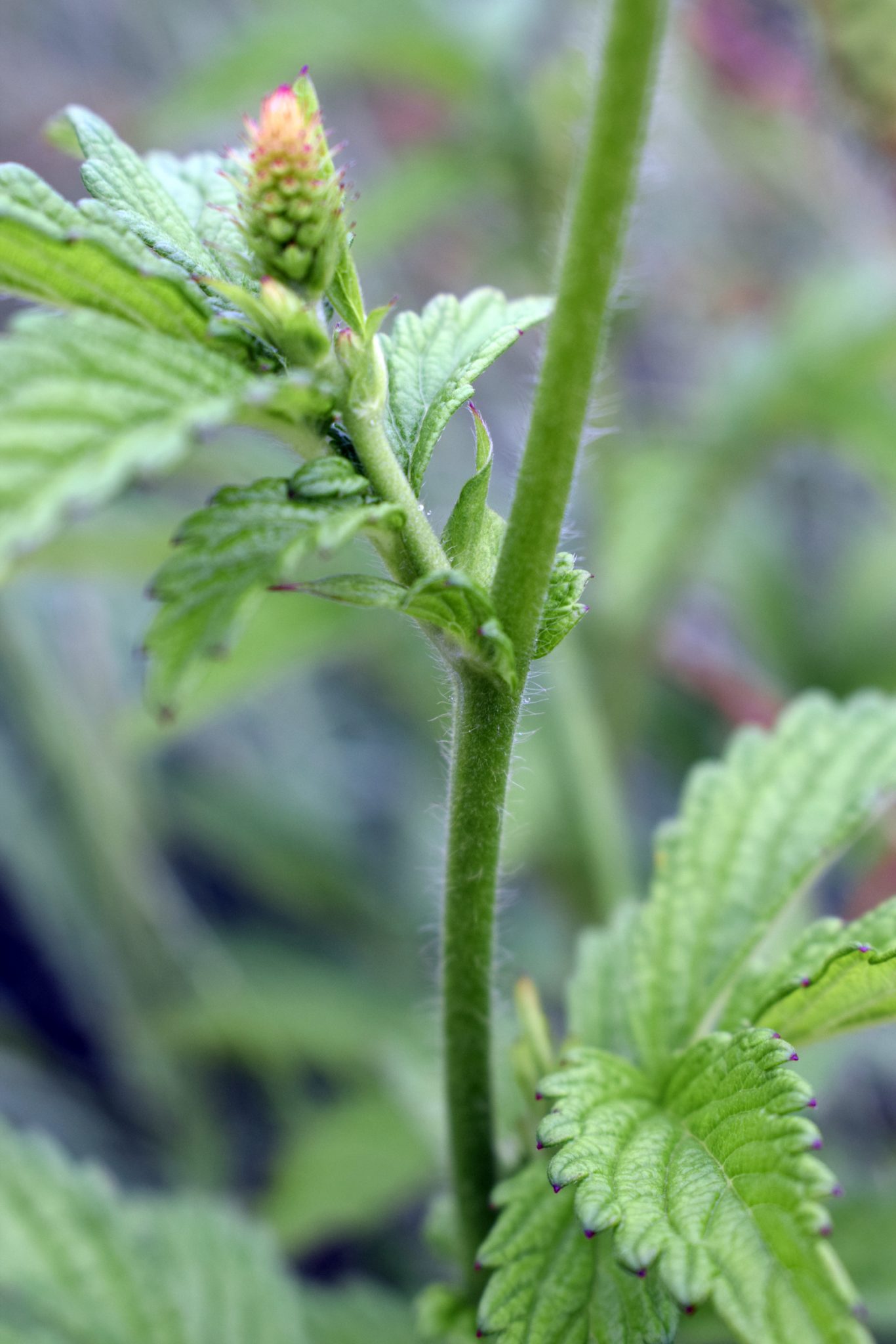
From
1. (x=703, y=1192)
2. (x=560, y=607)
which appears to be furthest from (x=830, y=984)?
(x=560, y=607)

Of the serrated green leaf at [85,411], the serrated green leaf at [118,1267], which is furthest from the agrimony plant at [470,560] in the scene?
the serrated green leaf at [118,1267]

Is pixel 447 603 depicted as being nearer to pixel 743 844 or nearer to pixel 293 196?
pixel 293 196

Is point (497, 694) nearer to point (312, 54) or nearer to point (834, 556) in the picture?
point (312, 54)

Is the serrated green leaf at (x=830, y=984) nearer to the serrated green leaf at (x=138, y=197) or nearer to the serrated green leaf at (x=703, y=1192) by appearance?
the serrated green leaf at (x=703, y=1192)

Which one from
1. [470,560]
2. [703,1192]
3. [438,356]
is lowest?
[703,1192]

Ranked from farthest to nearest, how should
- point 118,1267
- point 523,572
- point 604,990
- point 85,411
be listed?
point 118,1267, point 604,990, point 523,572, point 85,411
